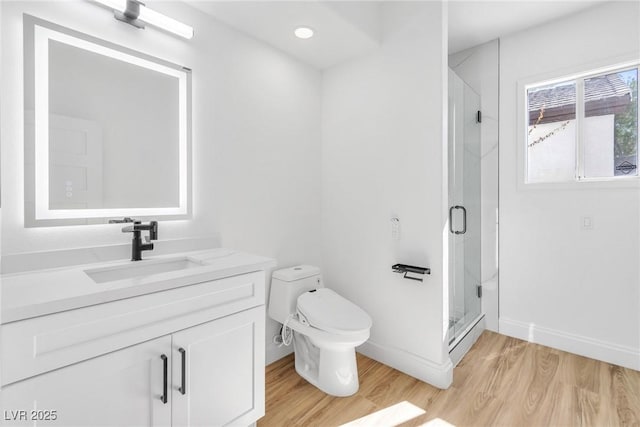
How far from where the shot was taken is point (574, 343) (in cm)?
228

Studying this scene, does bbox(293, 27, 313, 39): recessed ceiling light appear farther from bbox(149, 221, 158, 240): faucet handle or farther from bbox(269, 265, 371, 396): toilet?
bbox(269, 265, 371, 396): toilet

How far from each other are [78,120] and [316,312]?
1579mm

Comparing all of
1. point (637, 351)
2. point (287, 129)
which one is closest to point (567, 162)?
point (637, 351)

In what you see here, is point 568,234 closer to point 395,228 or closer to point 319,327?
point 395,228

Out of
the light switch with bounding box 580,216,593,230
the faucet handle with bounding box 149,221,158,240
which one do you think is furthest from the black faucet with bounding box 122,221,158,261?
the light switch with bounding box 580,216,593,230

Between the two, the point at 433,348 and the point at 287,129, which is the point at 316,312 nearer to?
the point at 433,348

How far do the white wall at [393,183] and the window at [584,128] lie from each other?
1220 millimetres

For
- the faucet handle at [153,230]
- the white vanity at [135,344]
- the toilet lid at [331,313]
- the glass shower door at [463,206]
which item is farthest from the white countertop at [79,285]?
the glass shower door at [463,206]

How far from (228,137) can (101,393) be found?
1437 mm

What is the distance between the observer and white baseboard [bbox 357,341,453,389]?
73.9 inches

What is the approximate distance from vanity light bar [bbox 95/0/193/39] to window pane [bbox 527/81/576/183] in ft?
8.77

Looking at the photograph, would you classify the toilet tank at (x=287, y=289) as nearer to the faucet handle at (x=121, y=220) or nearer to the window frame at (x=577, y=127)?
the faucet handle at (x=121, y=220)

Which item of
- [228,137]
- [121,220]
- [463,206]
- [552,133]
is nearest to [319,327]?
[121,220]

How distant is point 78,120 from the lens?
1.37 metres
